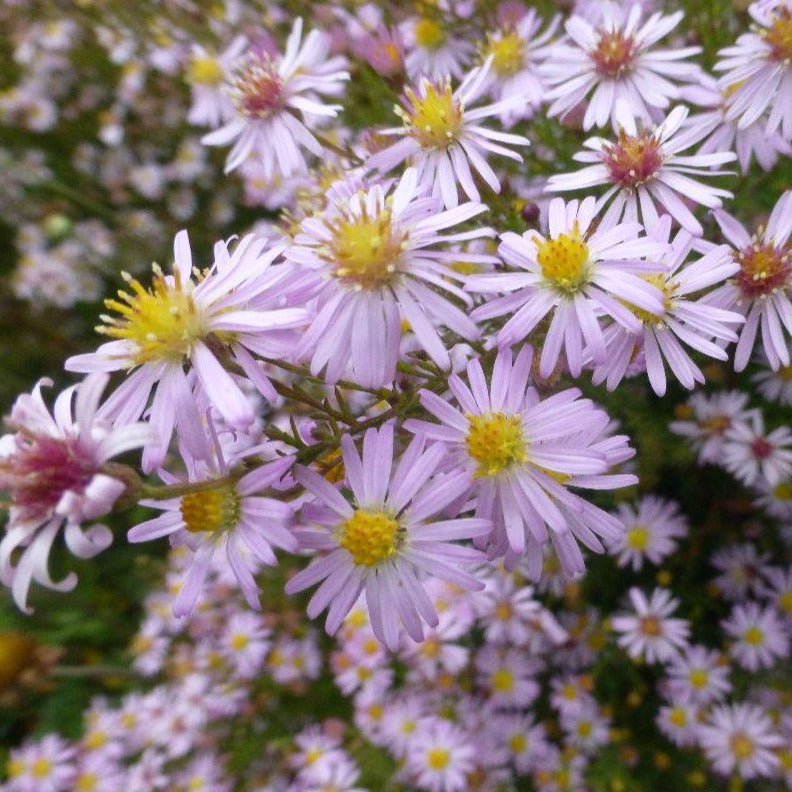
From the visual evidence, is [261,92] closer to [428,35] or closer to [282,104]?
[282,104]

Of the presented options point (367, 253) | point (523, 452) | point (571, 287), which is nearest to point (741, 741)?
point (523, 452)

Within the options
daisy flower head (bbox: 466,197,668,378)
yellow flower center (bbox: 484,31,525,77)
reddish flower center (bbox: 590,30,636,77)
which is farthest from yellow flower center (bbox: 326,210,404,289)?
yellow flower center (bbox: 484,31,525,77)

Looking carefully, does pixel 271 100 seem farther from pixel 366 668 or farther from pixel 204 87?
pixel 366 668

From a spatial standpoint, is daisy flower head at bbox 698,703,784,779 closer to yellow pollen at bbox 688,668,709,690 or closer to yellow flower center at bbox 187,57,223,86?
yellow pollen at bbox 688,668,709,690

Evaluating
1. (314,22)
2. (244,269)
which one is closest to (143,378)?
(244,269)

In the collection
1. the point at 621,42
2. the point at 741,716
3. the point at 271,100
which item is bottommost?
the point at 741,716

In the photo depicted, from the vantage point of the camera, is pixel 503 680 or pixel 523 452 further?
pixel 503 680

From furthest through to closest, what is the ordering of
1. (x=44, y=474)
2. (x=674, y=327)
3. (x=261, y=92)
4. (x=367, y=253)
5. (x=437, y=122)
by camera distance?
(x=261, y=92)
(x=437, y=122)
(x=674, y=327)
(x=367, y=253)
(x=44, y=474)
